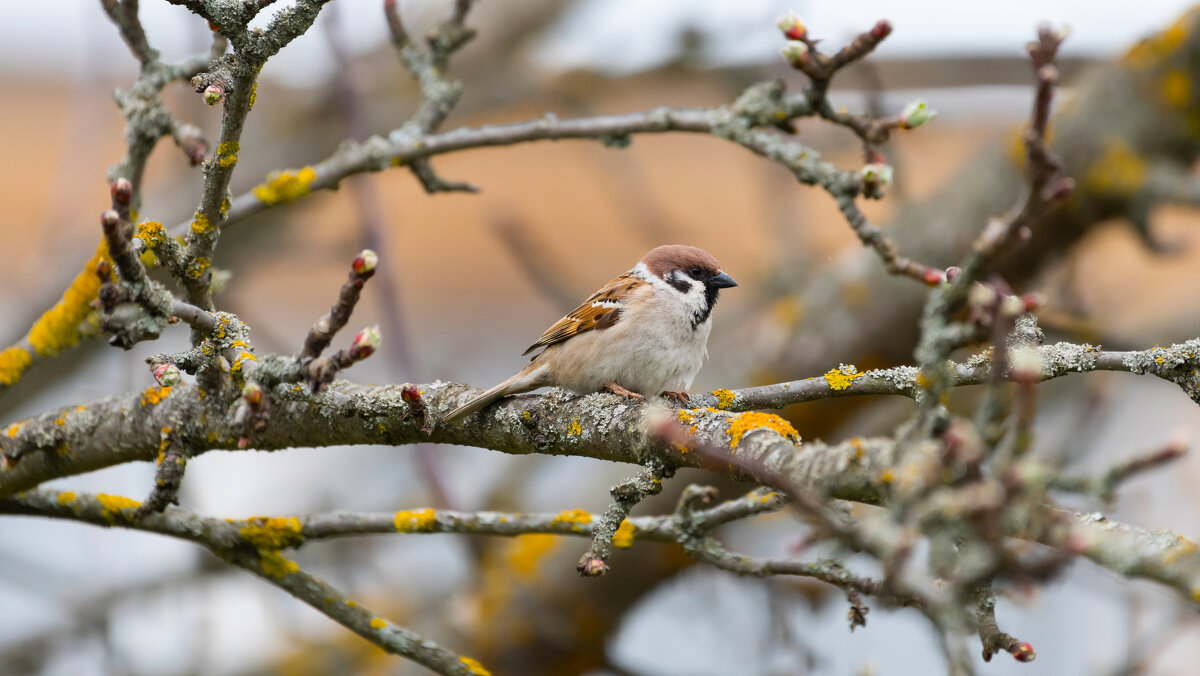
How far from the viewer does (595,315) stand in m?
3.37

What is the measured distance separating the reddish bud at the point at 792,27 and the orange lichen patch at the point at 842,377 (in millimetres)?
890

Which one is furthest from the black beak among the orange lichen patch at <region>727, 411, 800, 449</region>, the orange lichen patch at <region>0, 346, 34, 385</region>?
the orange lichen patch at <region>0, 346, 34, 385</region>

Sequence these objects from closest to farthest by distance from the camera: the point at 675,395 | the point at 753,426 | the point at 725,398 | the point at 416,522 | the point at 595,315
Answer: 1. the point at 753,426
2. the point at 725,398
3. the point at 416,522
4. the point at 675,395
5. the point at 595,315

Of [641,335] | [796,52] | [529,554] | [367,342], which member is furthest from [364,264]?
[529,554]

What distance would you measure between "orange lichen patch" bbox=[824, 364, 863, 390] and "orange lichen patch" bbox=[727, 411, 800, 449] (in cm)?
16

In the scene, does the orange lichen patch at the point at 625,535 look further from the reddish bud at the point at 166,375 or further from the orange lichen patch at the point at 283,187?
the orange lichen patch at the point at 283,187

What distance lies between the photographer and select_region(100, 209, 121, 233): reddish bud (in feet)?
5.24

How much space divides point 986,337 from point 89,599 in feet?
13.1

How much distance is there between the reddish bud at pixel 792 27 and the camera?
7.98 ft

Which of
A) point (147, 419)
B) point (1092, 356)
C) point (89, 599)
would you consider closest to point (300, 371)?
point (147, 419)

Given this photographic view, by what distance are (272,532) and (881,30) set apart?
1.77 m

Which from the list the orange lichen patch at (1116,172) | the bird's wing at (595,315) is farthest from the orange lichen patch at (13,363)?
the orange lichen patch at (1116,172)

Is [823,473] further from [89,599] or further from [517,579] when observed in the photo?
[89,599]

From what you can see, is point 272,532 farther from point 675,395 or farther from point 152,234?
point 675,395
